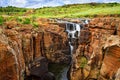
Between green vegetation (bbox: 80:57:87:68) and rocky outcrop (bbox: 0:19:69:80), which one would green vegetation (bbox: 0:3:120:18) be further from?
green vegetation (bbox: 80:57:87:68)

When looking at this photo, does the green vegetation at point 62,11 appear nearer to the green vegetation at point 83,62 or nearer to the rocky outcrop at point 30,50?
the rocky outcrop at point 30,50

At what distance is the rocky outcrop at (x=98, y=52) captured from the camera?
3359 cm

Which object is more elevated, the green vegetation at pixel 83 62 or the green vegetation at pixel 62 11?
the green vegetation at pixel 62 11

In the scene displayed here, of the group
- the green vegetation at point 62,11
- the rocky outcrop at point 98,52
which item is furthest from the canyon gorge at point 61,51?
the green vegetation at point 62,11

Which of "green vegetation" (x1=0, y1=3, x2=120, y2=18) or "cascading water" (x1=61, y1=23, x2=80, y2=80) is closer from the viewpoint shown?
"cascading water" (x1=61, y1=23, x2=80, y2=80)

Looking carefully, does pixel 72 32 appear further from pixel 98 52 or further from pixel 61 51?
pixel 98 52

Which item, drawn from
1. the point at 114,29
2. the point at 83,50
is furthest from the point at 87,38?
the point at 114,29

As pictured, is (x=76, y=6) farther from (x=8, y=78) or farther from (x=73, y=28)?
(x=8, y=78)

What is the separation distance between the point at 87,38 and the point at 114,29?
6.67 m

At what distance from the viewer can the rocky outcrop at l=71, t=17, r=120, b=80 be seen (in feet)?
110

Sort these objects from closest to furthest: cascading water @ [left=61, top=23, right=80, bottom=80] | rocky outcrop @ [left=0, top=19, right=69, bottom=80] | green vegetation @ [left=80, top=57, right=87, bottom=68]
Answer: rocky outcrop @ [left=0, top=19, right=69, bottom=80] < green vegetation @ [left=80, top=57, right=87, bottom=68] < cascading water @ [left=61, top=23, right=80, bottom=80]

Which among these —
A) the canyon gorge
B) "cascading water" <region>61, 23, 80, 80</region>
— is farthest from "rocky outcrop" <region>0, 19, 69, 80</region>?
"cascading water" <region>61, 23, 80, 80</region>

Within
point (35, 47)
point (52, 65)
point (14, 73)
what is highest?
point (14, 73)

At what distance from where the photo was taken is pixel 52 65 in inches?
2741
